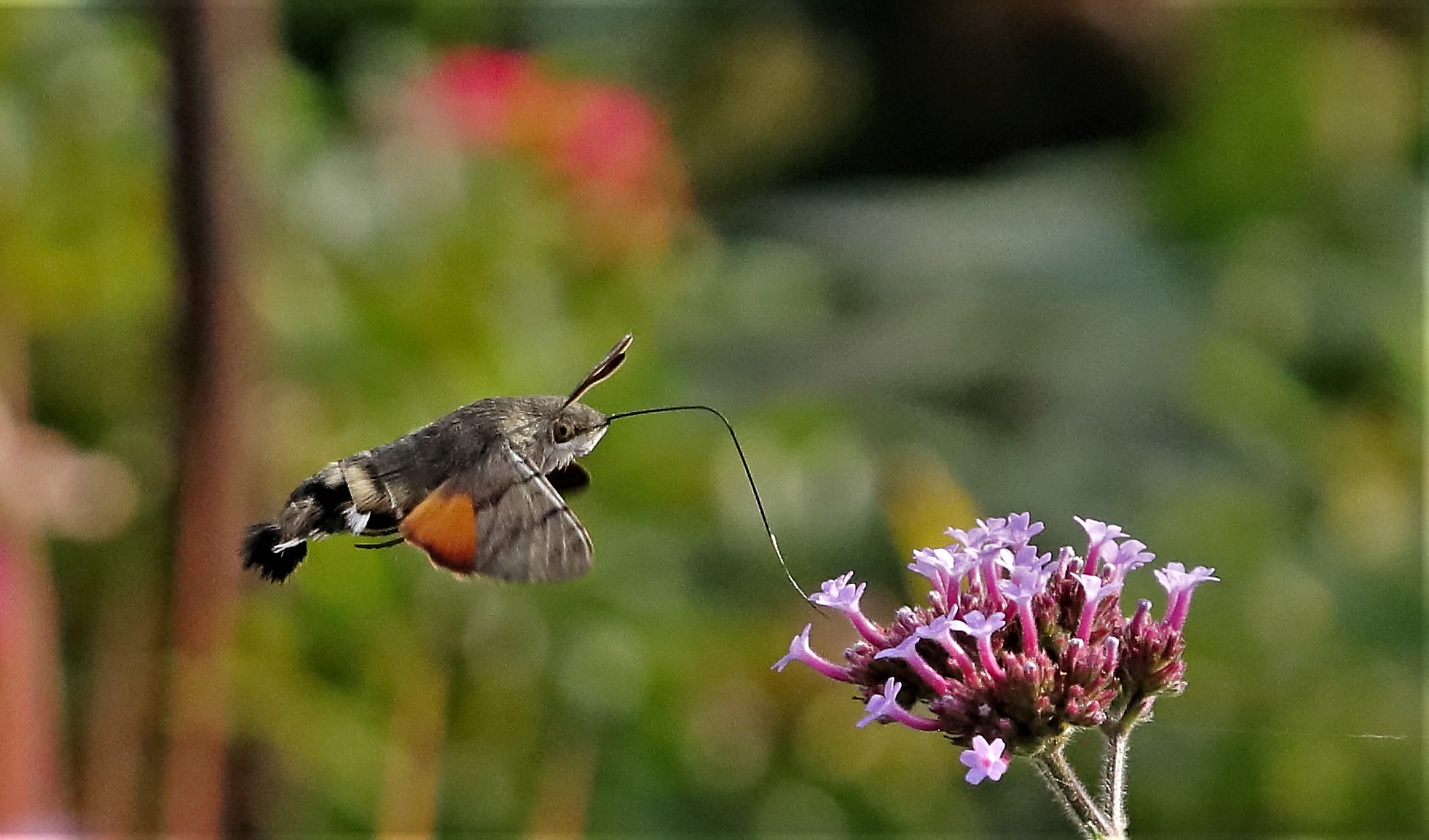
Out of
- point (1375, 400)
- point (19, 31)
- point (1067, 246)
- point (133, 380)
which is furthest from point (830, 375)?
point (19, 31)

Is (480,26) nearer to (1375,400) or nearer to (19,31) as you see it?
(19,31)

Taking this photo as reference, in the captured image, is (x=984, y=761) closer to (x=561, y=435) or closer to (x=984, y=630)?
(x=984, y=630)

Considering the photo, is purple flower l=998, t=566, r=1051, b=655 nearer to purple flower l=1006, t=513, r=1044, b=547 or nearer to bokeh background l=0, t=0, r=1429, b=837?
purple flower l=1006, t=513, r=1044, b=547

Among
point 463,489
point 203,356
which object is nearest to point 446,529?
point 463,489

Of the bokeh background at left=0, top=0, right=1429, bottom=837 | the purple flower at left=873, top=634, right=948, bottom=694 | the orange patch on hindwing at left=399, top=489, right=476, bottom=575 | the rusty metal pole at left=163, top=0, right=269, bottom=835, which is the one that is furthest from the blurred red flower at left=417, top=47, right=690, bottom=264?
the purple flower at left=873, top=634, right=948, bottom=694

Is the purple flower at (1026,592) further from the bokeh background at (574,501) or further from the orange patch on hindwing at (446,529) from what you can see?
the bokeh background at (574,501)
